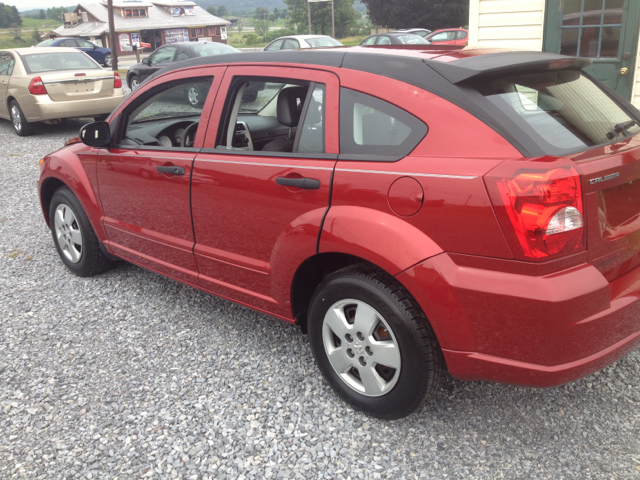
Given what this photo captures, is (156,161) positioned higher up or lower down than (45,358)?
higher up

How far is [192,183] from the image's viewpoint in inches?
127

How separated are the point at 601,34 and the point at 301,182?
5.72 meters

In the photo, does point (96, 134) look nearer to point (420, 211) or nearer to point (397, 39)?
point (420, 211)

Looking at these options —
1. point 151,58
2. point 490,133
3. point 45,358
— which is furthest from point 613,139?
point 151,58

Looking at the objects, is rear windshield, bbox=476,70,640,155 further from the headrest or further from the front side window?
the front side window

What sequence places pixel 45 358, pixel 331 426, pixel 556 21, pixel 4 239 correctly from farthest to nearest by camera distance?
pixel 556 21
pixel 4 239
pixel 45 358
pixel 331 426

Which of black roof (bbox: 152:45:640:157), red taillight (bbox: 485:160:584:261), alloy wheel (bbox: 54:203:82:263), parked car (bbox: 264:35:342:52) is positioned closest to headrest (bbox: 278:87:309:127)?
black roof (bbox: 152:45:640:157)

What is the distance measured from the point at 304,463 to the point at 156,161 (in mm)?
2002

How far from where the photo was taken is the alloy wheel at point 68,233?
450cm

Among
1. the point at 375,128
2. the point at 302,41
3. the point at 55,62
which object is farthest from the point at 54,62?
the point at 375,128

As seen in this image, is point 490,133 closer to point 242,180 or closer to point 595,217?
point 595,217

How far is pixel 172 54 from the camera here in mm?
16906

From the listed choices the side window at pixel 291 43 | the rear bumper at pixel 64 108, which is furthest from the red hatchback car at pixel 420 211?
the side window at pixel 291 43

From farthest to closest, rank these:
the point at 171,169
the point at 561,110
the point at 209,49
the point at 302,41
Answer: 1. the point at 302,41
2. the point at 209,49
3. the point at 171,169
4. the point at 561,110
